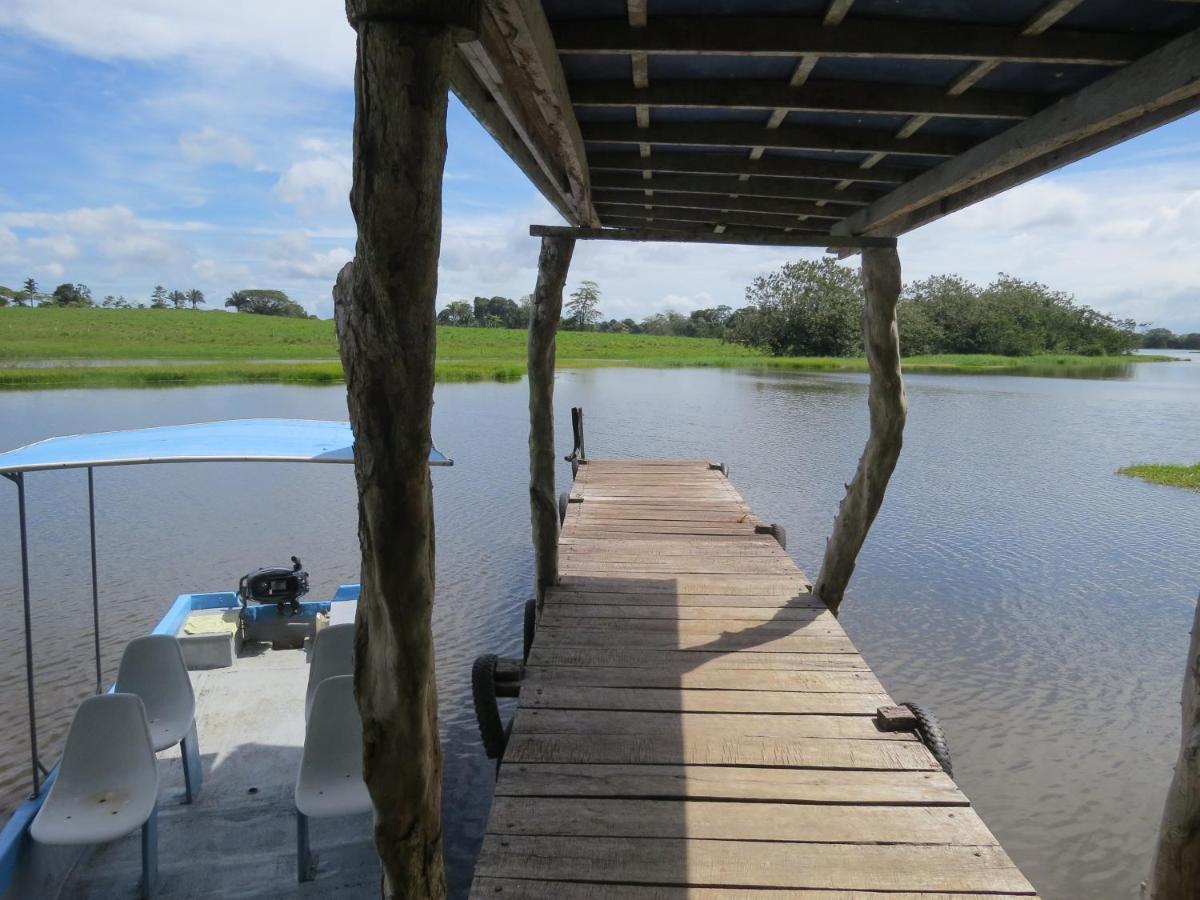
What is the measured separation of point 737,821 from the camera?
3.10 meters

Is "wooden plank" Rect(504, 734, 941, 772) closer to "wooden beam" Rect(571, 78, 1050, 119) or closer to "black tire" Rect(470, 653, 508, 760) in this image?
"black tire" Rect(470, 653, 508, 760)

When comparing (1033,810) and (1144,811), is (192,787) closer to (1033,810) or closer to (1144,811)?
(1033,810)

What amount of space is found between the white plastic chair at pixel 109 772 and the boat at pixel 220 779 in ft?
0.05

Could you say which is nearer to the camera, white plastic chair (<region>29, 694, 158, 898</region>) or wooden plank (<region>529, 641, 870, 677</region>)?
white plastic chair (<region>29, 694, 158, 898</region>)

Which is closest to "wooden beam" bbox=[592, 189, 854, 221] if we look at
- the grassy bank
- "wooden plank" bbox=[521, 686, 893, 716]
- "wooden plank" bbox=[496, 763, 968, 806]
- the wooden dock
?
the wooden dock

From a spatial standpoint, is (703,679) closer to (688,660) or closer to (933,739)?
(688,660)

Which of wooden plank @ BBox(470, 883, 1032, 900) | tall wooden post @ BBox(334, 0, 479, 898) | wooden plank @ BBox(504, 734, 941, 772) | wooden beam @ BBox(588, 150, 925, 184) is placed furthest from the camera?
wooden beam @ BBox(588, 150, 925, 184)

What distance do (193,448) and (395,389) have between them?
4.13 meters

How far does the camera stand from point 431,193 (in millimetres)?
1962

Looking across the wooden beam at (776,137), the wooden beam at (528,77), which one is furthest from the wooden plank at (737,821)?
the wooden beam at (776,137)

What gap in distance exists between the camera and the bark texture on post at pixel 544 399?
18.6 feet

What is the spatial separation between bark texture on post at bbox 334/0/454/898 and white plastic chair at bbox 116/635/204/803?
3.34 m

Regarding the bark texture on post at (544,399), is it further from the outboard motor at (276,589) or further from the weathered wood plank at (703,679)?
the outboard motor at (276,589)

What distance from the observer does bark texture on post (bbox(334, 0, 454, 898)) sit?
1.89 m
